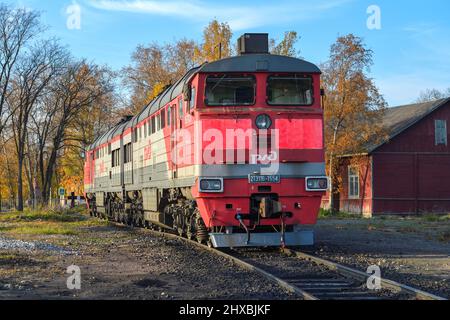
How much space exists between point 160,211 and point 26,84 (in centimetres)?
2797

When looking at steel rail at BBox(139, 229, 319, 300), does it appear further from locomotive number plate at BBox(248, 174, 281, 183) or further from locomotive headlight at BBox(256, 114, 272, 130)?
locomotive headlight at BBox(256, 114, 272, 130)

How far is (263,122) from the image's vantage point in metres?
12.8

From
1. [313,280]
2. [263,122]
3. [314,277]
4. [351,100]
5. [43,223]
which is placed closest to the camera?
[313,280]

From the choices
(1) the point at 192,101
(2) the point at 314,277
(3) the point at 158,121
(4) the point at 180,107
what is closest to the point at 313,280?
(2) the point at 314,277

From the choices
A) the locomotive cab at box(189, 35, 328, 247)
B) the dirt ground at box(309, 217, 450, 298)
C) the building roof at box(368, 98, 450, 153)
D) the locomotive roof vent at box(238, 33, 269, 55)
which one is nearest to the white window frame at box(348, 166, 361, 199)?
the building roof at box(368, 98, 450, 153)

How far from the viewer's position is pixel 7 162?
63406mm

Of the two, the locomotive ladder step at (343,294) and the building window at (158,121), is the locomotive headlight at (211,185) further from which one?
the building window at (158,121)

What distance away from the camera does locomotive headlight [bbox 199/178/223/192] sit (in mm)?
12383

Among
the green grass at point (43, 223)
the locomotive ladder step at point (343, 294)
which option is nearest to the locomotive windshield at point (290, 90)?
the locomotive ladder step at point (343, 294)

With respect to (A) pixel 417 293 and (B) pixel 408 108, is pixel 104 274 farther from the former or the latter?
(B) pixel 408 108

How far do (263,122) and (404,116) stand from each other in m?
32.6

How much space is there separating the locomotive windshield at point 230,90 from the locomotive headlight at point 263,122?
16.1 inches

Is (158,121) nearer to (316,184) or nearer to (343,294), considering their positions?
(316,184)

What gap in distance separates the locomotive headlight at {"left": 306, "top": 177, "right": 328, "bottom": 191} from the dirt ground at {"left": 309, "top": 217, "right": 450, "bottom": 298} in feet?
A: 4.82
